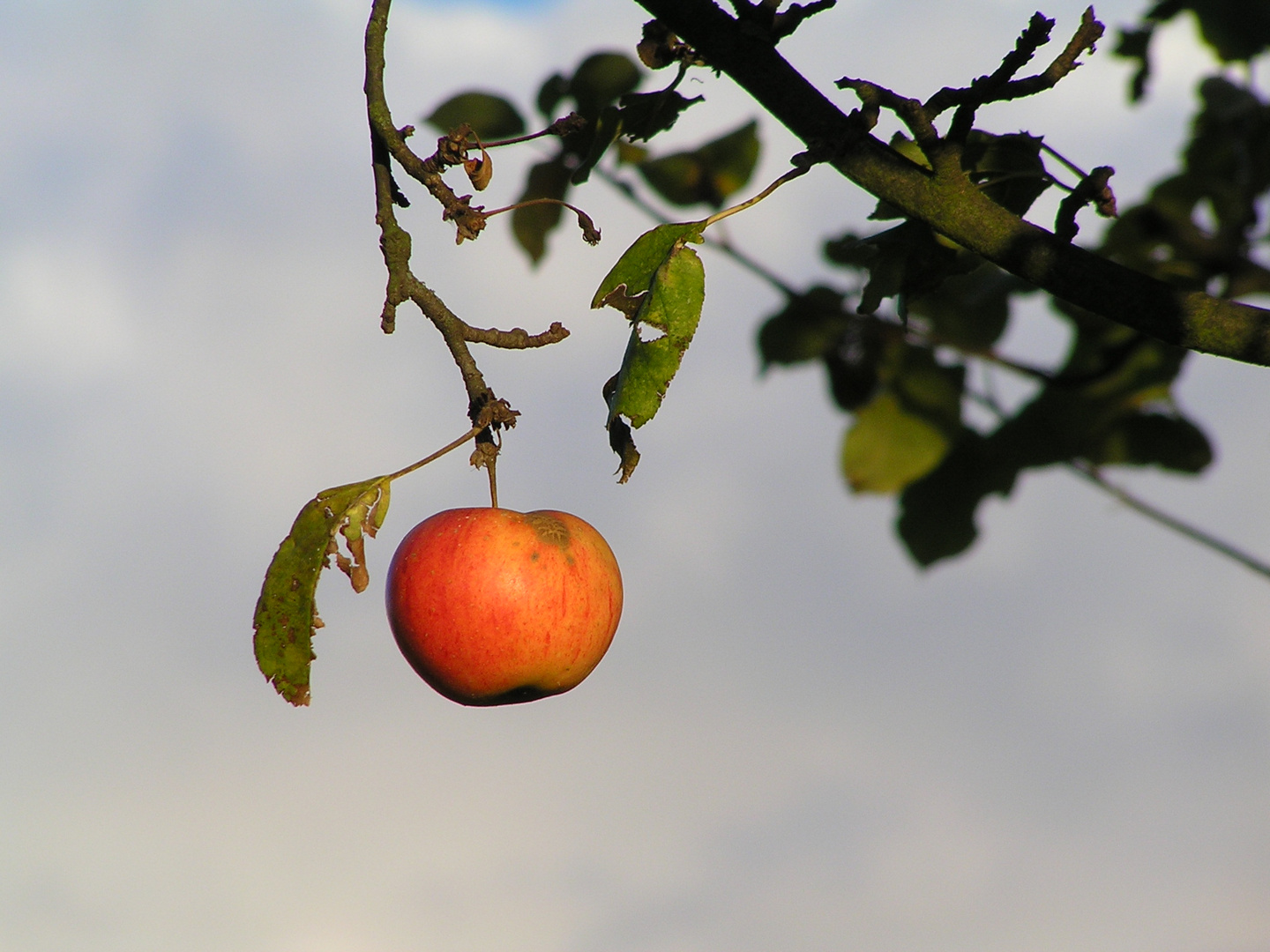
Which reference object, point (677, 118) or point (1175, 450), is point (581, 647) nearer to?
point (677, 118)

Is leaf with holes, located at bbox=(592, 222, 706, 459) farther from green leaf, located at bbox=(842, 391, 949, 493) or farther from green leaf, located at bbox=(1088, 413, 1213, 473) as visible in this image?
green leaf, located at bbox=(1088, 413, 1213, 473)

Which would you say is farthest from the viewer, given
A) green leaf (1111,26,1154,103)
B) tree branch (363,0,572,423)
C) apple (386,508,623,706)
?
green leaf (1111,26,1154,103)

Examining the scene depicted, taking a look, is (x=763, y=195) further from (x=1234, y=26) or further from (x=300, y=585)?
(x=1234, y=26)

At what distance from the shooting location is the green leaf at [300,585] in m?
1.40

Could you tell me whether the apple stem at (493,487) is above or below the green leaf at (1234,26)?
below

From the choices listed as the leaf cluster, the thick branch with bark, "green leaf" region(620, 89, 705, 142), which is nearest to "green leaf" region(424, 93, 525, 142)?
the leaf cluster

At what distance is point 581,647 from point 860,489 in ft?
4.04

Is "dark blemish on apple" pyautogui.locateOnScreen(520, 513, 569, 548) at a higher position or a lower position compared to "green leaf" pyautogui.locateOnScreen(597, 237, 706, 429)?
higher

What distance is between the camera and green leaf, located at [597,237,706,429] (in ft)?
4.04

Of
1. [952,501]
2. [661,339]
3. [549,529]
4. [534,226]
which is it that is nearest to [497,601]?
[549,529]

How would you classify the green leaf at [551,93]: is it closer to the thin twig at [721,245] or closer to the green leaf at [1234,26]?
the thin twig at [721,245]

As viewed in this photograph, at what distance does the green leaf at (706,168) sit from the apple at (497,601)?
119 centimetres

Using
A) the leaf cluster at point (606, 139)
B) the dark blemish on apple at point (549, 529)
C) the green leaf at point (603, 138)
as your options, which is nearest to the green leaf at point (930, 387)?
the leaf cluster at point (606, 139)

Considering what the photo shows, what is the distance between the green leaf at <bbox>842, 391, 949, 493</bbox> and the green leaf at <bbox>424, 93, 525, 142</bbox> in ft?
3.21
